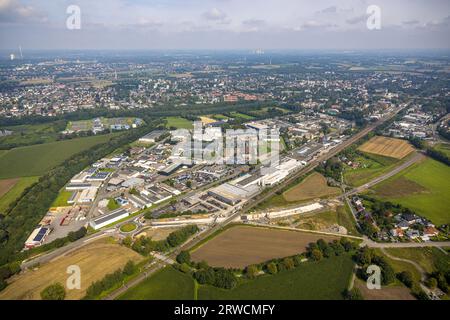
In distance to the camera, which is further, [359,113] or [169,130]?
[359,113]

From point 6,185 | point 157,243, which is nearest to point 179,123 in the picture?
point 6,185

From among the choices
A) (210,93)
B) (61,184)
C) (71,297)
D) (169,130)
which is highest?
(210,93)

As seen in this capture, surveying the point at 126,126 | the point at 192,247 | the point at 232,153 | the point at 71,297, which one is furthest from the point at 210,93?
the point at 71,297

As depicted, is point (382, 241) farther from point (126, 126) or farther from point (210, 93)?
point (210, 93)

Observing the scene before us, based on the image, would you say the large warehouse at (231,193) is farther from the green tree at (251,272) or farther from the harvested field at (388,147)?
the harvested field at (388,147)

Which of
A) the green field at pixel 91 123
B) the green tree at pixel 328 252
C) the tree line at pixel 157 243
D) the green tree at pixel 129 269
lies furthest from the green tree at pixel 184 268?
the green field at pixel 91 123

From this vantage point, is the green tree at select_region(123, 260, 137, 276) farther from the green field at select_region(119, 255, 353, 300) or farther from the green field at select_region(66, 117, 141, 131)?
the green field at select_region(66, 117, 141, 131)
